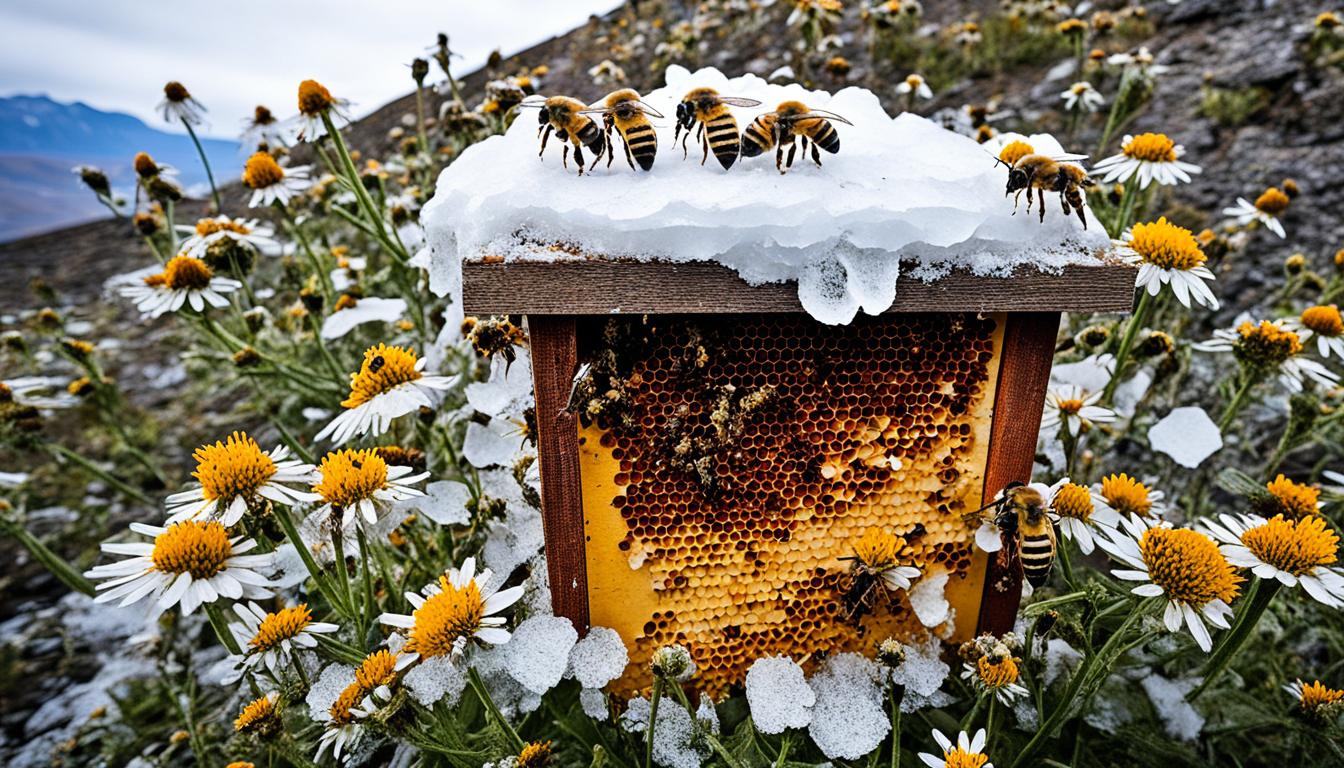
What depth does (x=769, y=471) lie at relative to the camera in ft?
4.96

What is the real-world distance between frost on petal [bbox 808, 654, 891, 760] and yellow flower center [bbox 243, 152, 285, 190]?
231 centimetres

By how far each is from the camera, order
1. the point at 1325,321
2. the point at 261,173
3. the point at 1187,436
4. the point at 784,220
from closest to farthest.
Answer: the point at 784,220
the point at 1187,436
the point at 1325,321
the point at 261,173

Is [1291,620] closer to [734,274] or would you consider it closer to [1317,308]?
[1317,308]

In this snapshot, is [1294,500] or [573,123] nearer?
[573,123]

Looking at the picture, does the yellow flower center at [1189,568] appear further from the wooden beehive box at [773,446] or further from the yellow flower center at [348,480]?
the yellow flower center at [348,480]

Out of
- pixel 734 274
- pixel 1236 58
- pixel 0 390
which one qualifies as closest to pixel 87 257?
pixel 0 390

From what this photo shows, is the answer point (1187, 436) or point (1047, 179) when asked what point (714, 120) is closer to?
point (1047, 179)

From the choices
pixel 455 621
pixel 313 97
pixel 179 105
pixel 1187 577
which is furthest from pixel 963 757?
pixel 179 105

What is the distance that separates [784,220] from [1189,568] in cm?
91

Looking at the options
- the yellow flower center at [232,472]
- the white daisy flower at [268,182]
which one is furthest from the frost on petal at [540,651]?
the white daisy flower at [268,182]

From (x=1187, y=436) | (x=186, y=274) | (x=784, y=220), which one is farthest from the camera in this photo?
(x=186, y=274)

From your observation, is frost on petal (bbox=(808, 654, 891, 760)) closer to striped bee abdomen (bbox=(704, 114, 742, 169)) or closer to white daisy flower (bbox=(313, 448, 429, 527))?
white daisy flower (bbox=(313, 448, 429, 527))

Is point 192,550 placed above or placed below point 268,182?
below

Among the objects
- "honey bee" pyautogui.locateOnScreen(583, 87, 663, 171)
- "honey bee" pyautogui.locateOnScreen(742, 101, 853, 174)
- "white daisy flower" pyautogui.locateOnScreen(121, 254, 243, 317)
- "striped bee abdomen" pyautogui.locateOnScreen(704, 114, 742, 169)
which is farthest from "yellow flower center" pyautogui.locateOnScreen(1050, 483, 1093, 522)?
"white daisy flower" pyautogui.locateOnScreen(121, 254, 243, 317)
